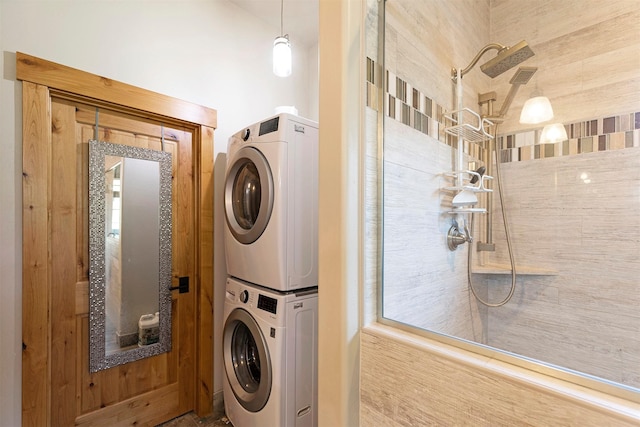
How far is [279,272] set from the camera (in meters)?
1.38

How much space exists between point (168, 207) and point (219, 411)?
1380mm

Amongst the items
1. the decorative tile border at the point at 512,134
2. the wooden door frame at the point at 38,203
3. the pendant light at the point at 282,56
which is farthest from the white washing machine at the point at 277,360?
the pendant light at the point at 282,56

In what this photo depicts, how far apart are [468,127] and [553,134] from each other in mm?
591

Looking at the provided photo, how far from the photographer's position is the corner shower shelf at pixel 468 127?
1407 mm

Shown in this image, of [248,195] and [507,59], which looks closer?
[507,59]

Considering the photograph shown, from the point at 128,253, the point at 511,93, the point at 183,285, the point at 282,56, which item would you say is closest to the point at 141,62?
the point at 282,56

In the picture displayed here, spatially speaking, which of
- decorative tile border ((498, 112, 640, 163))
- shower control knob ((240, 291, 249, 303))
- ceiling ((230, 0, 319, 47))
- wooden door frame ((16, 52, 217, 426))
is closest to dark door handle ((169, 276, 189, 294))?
shower control knob ((240, 291, 249, 303))

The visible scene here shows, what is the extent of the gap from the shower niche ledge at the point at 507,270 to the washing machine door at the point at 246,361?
1.23 m

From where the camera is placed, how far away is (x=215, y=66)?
6.35ft

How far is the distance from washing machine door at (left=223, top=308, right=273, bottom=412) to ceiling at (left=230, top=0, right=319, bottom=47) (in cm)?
204

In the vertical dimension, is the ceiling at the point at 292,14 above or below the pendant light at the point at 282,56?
above

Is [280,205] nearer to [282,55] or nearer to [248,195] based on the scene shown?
[248,195]

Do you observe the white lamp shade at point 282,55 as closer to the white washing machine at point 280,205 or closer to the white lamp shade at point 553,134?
the white washing machine at point 280,205

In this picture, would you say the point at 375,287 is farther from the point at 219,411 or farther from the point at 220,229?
the point at 219,411
